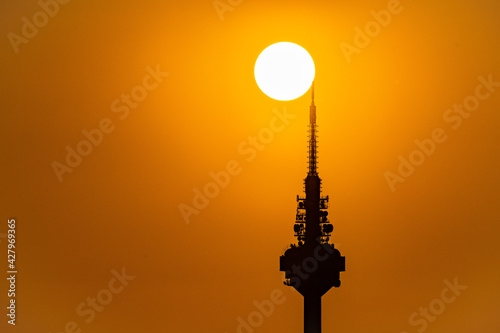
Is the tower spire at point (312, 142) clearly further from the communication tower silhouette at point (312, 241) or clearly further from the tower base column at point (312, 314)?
the tower base column at point (312, 314)

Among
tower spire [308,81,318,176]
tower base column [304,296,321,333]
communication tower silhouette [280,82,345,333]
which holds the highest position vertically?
tower spire [308,81,318,176]

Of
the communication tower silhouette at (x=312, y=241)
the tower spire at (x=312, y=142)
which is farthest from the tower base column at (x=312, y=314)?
the tower spire at (x=312, y=142)

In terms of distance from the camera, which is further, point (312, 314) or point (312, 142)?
point (312, 314)

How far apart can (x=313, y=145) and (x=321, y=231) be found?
11252 millimetres

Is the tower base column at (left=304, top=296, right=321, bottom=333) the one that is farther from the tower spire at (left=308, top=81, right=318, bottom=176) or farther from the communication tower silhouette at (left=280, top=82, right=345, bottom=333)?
the tower spire at (left=308, top=81, right=318, bottom=176)

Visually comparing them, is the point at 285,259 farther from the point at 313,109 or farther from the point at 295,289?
the point at 313,109

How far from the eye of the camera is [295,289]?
83.0 m

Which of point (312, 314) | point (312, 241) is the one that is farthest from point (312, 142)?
point (312, 314)

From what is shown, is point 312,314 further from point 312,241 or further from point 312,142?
point 312,142

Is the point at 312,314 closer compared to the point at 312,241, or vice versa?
the point at 312,241

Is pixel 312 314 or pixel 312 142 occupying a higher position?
pixel 312 142

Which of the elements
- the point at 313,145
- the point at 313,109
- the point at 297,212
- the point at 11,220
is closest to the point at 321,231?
the point at 297,212

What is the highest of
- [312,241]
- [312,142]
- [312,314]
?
[312,142]

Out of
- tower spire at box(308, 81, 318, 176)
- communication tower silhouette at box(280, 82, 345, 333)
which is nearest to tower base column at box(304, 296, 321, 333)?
communication tower silhouette at box(280, 82, 345, 333)
